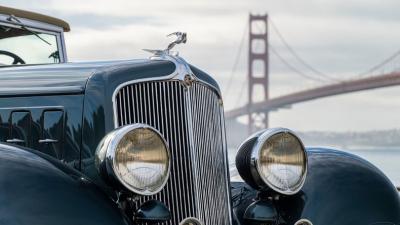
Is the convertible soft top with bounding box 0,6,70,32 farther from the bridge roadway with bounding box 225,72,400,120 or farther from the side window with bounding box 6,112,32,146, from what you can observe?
the bridge roadway with bounding box 225,72,400,120

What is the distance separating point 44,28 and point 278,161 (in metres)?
2.45

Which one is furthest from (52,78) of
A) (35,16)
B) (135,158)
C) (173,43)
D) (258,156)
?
(35,16)

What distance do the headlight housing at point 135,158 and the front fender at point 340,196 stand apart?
3.25 feet

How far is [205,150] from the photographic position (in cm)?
418

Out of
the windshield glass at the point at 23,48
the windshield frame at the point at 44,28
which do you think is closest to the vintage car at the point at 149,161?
the windshield glass at the point at 23,48

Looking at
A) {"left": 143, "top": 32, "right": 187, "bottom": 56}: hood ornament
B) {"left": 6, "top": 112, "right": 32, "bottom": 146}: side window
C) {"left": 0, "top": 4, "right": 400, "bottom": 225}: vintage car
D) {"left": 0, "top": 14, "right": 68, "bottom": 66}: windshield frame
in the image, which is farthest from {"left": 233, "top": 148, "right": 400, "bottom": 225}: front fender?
{"left": 0, "top": 14, "right": 68, "bottom": 66}: windshield frame

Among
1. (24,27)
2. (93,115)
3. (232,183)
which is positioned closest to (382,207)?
(232,183)

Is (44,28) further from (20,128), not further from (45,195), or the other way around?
(45,195)

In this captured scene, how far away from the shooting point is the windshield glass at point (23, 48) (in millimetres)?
5398

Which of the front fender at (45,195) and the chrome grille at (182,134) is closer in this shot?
the front fender at (45,195)

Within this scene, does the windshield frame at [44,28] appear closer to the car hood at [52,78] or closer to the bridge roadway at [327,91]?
the car hood at [52,78]

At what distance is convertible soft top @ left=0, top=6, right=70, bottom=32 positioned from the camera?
18.3 ft

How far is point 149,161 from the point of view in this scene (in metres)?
3.59

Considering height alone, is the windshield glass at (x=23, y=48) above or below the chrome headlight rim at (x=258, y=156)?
above
